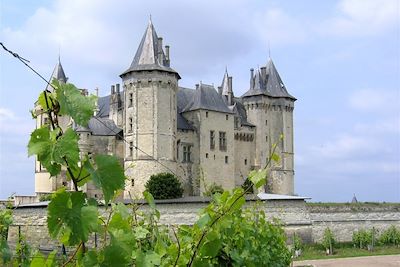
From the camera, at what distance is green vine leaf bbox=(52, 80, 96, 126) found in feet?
5.88

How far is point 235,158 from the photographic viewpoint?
1811 inches

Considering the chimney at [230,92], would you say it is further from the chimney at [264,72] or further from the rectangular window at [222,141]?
the rectangular window at [222,141]

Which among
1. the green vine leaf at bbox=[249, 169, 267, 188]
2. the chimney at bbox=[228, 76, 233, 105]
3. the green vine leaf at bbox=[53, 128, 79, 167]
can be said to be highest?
the chimney at bbox=[228, 76, 233, 105]

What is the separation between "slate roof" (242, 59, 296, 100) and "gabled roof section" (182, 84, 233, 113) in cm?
404

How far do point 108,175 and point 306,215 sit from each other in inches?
1155

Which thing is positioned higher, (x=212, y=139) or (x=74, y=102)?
(x=212, y=139)

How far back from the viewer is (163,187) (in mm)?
36344

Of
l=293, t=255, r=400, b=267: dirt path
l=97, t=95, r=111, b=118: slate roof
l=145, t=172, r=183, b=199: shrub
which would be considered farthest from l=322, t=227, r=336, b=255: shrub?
l=97, t=95, r=111, b=118: slate roof

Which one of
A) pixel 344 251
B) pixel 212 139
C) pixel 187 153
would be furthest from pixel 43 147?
pixel 212 139

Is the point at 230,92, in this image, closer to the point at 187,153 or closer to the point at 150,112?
the point at 187,153

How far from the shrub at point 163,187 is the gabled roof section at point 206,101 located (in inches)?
322

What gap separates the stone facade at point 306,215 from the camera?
26.1 m

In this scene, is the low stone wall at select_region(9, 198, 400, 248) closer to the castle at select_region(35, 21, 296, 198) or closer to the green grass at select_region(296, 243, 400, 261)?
the green grass at select_region(296, 243, 400, 261)

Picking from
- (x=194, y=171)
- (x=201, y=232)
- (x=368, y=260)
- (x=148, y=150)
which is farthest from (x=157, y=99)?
(x=201, y=232)
